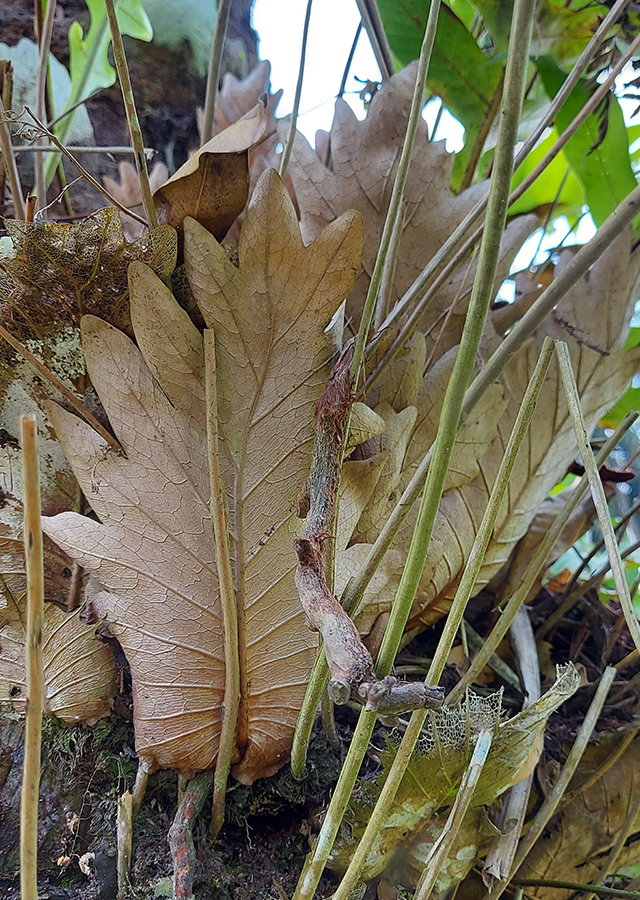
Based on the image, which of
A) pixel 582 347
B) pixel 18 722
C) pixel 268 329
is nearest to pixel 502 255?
pixel 582 347

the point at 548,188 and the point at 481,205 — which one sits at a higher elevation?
the point at 548,188

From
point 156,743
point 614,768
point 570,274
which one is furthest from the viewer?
point 614,768

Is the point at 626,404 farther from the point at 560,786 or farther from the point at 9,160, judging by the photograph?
the point at 9,160

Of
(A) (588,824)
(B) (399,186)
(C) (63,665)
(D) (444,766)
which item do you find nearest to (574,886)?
(A) (588,824)

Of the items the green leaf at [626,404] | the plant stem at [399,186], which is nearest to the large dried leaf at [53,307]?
the plant stem at [399,186]

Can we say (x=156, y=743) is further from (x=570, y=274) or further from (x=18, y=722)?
(x=570, y=274)

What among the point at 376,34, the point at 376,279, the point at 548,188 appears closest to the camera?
the point at 376,279

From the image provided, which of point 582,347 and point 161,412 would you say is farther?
point 582,347
